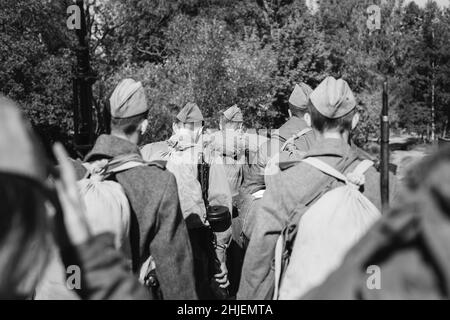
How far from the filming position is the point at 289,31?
2908 centimetres

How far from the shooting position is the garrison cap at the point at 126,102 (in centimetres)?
314

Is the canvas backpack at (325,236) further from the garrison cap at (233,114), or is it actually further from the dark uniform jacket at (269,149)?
the garrison cap at (233,114)

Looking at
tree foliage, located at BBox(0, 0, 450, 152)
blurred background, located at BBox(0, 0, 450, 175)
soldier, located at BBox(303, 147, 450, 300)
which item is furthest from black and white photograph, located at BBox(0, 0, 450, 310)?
tree foliage, located at BBox(0, 0, 450, 152)

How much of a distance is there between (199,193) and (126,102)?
1975 mm

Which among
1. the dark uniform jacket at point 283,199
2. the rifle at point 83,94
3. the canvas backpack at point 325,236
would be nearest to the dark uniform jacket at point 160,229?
the dark uniform jacket at point 283,199

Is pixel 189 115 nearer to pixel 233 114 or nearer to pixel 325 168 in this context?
pixel 233 114

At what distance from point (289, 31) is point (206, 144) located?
78.5 ft

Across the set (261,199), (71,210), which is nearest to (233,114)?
(261,199)

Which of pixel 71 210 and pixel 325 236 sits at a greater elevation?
pixel 71 210

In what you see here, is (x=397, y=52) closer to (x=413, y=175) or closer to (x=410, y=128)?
(x=410, y=128)

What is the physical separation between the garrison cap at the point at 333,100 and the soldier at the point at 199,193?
2112 millimetres

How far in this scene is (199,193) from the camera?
498 cm

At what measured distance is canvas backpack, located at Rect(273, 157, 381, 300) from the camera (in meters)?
2.24
